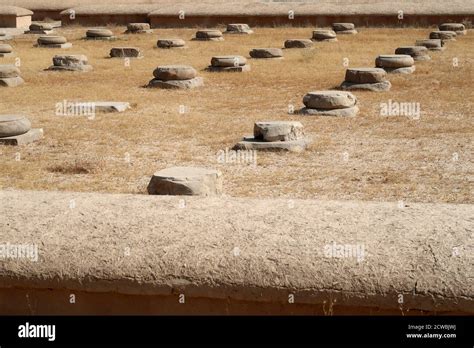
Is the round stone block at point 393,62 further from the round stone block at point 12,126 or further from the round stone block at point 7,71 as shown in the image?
the round stone block at point 12,126

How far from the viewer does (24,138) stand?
9891mm

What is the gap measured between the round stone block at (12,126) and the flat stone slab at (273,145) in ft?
9.16

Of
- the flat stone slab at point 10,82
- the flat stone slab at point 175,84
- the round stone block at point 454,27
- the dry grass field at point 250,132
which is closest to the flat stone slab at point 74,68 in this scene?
the dry grass field at point 250,132

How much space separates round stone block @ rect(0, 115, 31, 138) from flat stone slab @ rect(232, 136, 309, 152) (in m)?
2.79

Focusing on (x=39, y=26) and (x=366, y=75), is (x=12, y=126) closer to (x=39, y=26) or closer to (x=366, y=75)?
(x=366, y=75)

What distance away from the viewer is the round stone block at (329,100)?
11641mm

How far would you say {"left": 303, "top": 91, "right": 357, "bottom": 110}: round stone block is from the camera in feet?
38.2

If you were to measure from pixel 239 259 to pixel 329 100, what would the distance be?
8373 millimetres

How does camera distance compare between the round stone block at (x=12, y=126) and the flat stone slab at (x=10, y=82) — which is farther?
the flat stone slab at (x=10, y=82)

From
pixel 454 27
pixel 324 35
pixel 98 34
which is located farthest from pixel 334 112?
pixel 98 34

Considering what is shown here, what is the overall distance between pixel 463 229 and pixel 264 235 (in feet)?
3.04
